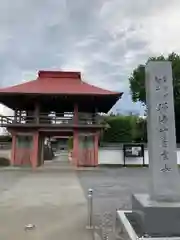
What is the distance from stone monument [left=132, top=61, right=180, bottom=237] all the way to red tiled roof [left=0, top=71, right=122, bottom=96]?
1811 cm

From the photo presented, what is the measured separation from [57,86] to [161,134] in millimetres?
20755

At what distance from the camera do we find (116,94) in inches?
934

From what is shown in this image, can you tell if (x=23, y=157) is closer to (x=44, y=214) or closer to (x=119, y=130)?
(x=119, y=130)

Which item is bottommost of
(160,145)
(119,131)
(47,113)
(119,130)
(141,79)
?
(160,145)

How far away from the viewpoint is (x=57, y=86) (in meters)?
25.7

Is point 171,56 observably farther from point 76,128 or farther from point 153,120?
point 153,120

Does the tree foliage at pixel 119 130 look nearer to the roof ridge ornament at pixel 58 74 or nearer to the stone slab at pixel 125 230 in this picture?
the roof ridge ornament at pixel 58 74

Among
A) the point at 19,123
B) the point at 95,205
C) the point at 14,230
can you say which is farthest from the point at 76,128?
the point at 14,230

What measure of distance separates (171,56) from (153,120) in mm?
34319

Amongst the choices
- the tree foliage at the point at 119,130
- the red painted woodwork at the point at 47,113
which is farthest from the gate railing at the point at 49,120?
the tree foliage at the point at 119,130

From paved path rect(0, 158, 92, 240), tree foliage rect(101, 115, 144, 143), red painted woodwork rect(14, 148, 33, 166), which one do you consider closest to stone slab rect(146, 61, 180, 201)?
paved path rect(0, 158, 92, 240)

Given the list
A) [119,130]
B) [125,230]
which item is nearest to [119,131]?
[119,130]

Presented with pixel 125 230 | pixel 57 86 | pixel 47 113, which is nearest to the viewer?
pixel 125 230

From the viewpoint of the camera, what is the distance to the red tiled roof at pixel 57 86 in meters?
24.0
